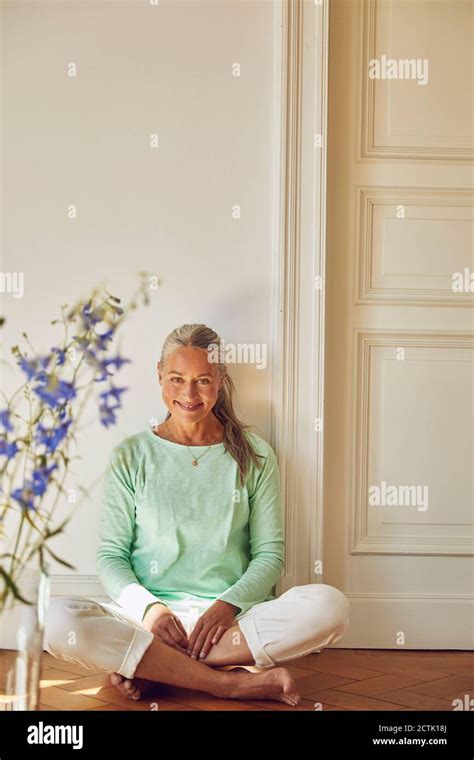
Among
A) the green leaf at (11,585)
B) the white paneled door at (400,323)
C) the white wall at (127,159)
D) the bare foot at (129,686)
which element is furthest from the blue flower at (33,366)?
the white paneled door at (400,323)

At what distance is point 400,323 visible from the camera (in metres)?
2.56

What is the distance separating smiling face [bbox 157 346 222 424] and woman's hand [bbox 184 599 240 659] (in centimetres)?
49

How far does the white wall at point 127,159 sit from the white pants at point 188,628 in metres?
0.48

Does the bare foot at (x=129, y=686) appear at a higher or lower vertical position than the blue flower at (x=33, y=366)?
lower

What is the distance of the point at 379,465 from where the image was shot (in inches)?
101

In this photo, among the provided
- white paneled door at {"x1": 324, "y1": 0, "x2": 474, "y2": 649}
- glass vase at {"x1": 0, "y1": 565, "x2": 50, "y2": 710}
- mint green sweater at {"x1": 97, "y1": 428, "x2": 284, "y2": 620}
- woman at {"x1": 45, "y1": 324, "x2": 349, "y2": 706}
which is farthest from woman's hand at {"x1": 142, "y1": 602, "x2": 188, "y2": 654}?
glass vase at {"x1": 0, "y1": 565, "x2": 50, "y2": 710}

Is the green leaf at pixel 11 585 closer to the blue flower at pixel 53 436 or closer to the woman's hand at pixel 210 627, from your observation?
the blue flower at pixel 53 436

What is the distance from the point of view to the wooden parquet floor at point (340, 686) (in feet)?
6.57

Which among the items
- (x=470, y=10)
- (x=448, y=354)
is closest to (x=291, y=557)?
(x=448, y=354)

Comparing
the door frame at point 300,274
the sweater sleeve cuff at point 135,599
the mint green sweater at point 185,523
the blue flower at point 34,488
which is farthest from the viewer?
the door frame at point 300,274

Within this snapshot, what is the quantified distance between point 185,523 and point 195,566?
0.36 ft

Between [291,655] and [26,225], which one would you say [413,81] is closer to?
[26,225]

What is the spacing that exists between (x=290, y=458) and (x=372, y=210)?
0.75m

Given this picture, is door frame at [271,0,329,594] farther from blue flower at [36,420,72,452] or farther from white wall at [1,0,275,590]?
blue flower at [36,420,72,452]
